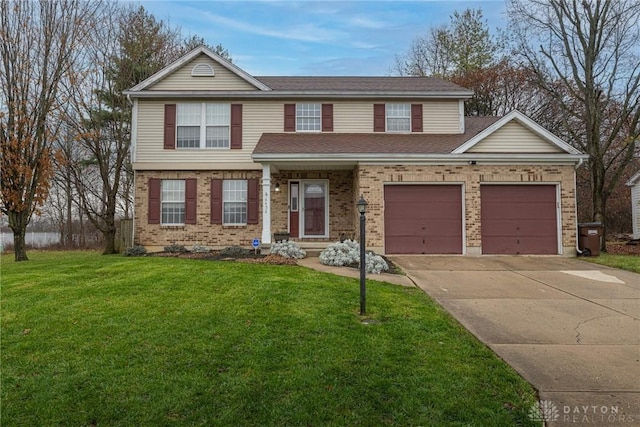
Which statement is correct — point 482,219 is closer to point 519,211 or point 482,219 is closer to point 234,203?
point 519,211

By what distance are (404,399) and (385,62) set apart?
27898 mm

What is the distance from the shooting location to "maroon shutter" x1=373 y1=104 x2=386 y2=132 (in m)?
13.8

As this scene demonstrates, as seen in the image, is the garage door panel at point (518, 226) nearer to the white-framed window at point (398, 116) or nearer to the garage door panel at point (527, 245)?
the garage door panel at point (527, 245)

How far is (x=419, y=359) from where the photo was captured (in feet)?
12.2

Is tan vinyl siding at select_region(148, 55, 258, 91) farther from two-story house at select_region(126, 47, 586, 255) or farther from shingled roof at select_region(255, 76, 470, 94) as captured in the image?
shingled roof at select_region(255, 76, 470, 94)

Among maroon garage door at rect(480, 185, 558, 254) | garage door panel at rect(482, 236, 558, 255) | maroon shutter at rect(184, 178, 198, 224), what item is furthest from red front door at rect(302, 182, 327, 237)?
garage door panel at rect(482, 236, 558, 255)

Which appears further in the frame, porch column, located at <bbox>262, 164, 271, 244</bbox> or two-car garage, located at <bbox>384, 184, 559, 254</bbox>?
two-car garage, located at <bbox>384, 184, 559, 254</bbox>

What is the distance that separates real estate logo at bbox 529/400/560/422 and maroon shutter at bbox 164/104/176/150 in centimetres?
1317

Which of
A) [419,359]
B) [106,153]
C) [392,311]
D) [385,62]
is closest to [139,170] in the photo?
[106,153]

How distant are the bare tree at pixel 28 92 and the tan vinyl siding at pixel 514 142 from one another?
46.9 ft

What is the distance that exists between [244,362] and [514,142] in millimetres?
11460

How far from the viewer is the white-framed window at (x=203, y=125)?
13.4 metres

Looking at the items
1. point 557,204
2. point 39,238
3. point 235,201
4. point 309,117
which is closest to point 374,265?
point 235,201

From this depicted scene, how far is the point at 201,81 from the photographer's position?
13.6m
